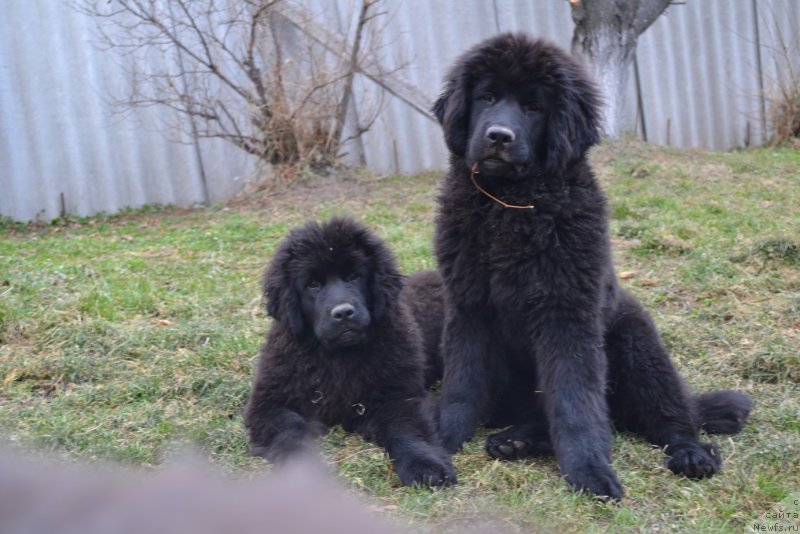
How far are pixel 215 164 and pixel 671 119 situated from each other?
6042mm

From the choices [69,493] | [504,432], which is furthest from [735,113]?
[69,493]

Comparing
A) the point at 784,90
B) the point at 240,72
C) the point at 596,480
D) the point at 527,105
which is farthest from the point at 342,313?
the point at 784,90

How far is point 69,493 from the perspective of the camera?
0.64 meters

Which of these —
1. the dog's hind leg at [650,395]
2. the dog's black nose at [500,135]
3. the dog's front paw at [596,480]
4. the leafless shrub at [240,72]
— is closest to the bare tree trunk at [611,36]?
the leafless shrub at [240,72]

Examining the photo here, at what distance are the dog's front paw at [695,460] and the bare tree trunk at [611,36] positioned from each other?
6.29m

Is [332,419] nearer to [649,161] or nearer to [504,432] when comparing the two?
[504,432]

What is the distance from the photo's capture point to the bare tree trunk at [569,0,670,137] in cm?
978

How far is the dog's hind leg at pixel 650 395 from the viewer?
12.7 feet

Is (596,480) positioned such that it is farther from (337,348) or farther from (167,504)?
(167,504)

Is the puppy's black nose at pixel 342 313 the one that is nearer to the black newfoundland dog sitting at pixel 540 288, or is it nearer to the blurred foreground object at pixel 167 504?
the black newfoundland dog sitting at pixel 540 288

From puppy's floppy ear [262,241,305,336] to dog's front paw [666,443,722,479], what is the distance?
1826 millimetres

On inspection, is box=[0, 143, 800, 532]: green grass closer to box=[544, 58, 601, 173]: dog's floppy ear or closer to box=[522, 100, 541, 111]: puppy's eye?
box=[544, 58, 601, 173]: dog's floppy ear

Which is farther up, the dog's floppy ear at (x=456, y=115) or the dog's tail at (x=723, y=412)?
the dog's floppy ear at (x=456, y=115)

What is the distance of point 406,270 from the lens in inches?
268
